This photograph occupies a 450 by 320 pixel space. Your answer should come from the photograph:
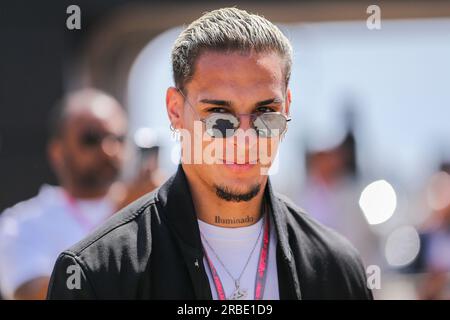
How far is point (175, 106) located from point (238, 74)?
28 centimetres

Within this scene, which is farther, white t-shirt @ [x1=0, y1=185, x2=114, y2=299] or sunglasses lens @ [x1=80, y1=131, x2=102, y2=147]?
sunglasses lens @ [x1=80, y1=131, x2=102, y2=147]

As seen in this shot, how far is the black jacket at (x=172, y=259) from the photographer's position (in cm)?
240

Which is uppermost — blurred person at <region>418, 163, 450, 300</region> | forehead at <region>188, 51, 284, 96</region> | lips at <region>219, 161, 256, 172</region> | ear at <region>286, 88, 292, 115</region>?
forehead at <region>188, 51, 284, 96</region>

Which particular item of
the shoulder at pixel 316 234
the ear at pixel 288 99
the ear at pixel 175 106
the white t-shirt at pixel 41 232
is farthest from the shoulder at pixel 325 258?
the white t-shirt at pixel 41 232

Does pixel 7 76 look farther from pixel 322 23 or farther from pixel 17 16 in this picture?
pixel 322 23

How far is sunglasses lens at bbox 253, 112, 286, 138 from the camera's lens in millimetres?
2535

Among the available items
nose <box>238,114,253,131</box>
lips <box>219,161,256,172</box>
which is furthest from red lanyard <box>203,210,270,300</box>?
nose <box>238,114,253,131</box>

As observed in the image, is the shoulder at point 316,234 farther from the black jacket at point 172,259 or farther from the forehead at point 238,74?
the forehead at point 238,74

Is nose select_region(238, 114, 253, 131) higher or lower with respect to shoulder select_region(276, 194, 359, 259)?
higher

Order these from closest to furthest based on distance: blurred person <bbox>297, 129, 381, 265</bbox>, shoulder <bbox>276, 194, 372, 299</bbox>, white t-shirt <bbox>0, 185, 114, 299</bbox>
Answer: shoulder <bbox>276, 194, 372, 299</bbox> → white t-shirt <bbox>0, 185, 114, 299</bbox> → blurred person <bbox>297, 129, 381, 265</bbox>

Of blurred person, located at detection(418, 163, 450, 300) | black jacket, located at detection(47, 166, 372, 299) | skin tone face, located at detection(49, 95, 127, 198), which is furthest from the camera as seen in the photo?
blurred person, located at detection(418, 163, 450, 300)

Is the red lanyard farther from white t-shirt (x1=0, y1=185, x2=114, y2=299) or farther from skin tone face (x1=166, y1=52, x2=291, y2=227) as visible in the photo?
white t-shirt (x1=0, y1=185, x2=114, y2=299)

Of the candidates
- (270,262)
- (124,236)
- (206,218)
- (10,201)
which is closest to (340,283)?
(270,262)

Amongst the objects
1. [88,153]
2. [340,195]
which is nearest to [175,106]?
[88,153]
